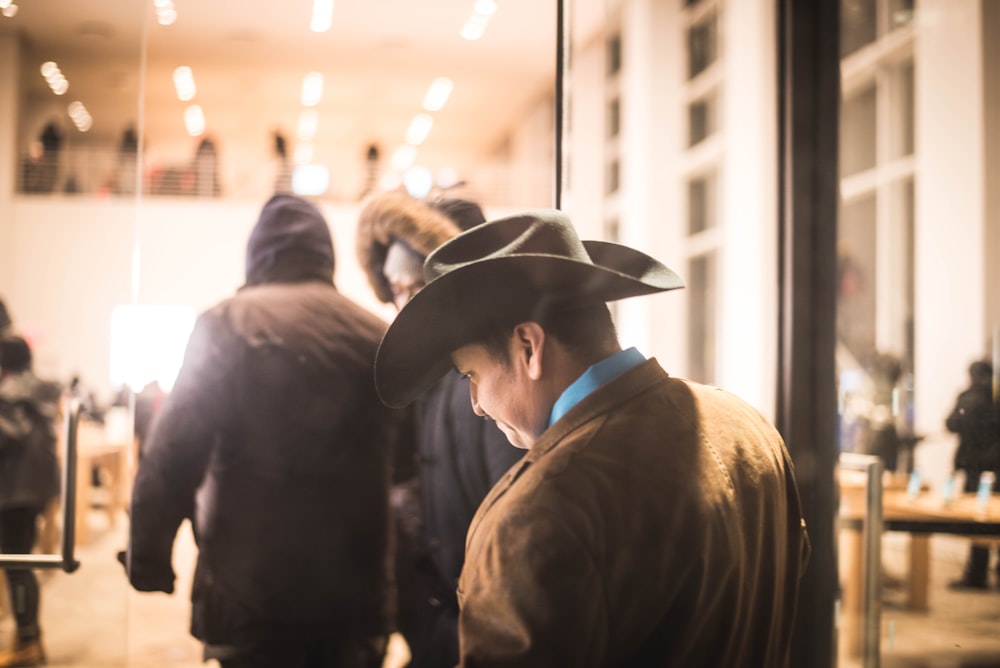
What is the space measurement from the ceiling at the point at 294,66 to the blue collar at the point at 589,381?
2.39 ft

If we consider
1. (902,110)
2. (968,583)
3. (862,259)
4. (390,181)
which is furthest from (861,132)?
(390,181)

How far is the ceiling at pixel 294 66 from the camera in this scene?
5.66 ft

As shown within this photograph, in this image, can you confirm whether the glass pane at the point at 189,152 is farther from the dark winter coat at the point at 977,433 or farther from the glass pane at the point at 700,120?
the dark winter coat at the point at 977,433

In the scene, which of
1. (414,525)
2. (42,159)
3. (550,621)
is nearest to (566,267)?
(550,621)

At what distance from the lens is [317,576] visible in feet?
5.62

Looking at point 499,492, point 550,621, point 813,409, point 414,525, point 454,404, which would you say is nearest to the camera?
point 550,621

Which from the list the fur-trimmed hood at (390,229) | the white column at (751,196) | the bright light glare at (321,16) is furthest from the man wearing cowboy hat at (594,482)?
the white column at (751,196)

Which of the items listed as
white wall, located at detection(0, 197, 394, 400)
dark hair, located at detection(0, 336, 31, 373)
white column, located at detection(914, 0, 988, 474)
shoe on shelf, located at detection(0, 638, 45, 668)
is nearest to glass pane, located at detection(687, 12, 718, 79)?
white wall, located at detection(0, 197, 394, 400)

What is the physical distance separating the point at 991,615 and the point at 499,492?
2.31m

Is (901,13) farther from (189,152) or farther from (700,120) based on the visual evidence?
(189,152)

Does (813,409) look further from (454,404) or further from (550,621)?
(550,621)

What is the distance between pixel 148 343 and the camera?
5.69 feet

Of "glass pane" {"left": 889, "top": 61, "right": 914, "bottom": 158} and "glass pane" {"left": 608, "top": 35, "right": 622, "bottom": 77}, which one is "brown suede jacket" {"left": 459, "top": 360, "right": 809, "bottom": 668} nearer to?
"glass pane" {"left": 608, "top": 35, "right": 622, "bottom": 77}

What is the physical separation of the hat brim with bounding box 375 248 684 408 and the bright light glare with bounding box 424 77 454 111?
640 millimetres
